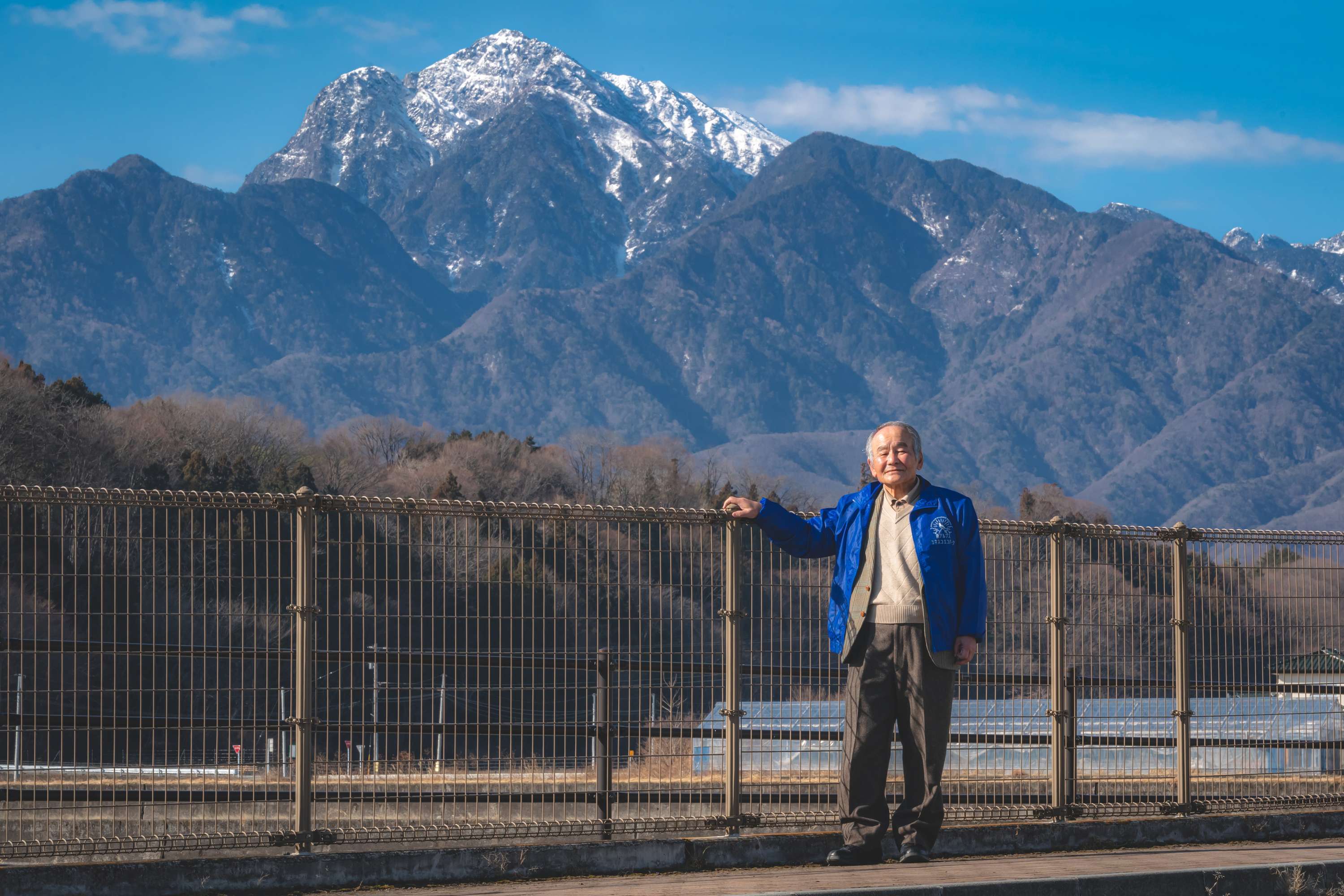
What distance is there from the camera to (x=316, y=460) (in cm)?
11188

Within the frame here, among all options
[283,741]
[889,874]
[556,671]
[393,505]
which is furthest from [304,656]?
[889,874]

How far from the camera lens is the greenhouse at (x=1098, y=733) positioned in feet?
31.6

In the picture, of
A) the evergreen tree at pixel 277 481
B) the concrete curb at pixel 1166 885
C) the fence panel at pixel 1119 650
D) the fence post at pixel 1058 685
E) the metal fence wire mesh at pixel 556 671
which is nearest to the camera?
the concrete curb at pixel 1166 885

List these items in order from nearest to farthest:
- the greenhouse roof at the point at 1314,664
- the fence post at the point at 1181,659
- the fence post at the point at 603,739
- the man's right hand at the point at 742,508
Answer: the man's right hand at the point at 742,508 < the fence post at the point at 603,739 < the fence post at the point at 1181,659 < the greenhouse roof at the point at 1314,664

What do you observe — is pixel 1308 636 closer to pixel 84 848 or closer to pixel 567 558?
pixel 567 558

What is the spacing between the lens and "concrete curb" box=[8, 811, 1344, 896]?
25.6 feet

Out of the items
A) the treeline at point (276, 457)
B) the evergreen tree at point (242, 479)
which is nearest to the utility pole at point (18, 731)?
the treeline at point (276, 457)

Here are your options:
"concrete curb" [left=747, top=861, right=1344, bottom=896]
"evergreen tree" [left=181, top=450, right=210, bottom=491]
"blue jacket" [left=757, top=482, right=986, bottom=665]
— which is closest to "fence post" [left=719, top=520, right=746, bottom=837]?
"blue jacket" [left=757, top=482, right=986, bottom=665]

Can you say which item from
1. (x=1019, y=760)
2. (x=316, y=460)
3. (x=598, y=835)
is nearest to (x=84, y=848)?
(x=598, y=835)

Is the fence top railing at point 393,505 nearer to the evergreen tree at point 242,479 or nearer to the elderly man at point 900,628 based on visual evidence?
the elderly man at point 900,628

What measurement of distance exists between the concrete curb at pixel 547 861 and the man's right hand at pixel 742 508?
1828 millimetres

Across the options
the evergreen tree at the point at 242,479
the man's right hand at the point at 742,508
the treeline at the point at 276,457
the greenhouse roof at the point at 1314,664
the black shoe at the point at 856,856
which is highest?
the treeline at the point at 276,457

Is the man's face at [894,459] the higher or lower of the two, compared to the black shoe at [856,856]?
higher

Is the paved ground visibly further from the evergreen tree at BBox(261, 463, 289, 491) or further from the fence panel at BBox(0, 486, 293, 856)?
→ the evergreen tree at BBox(261, 463, 289, 491)
